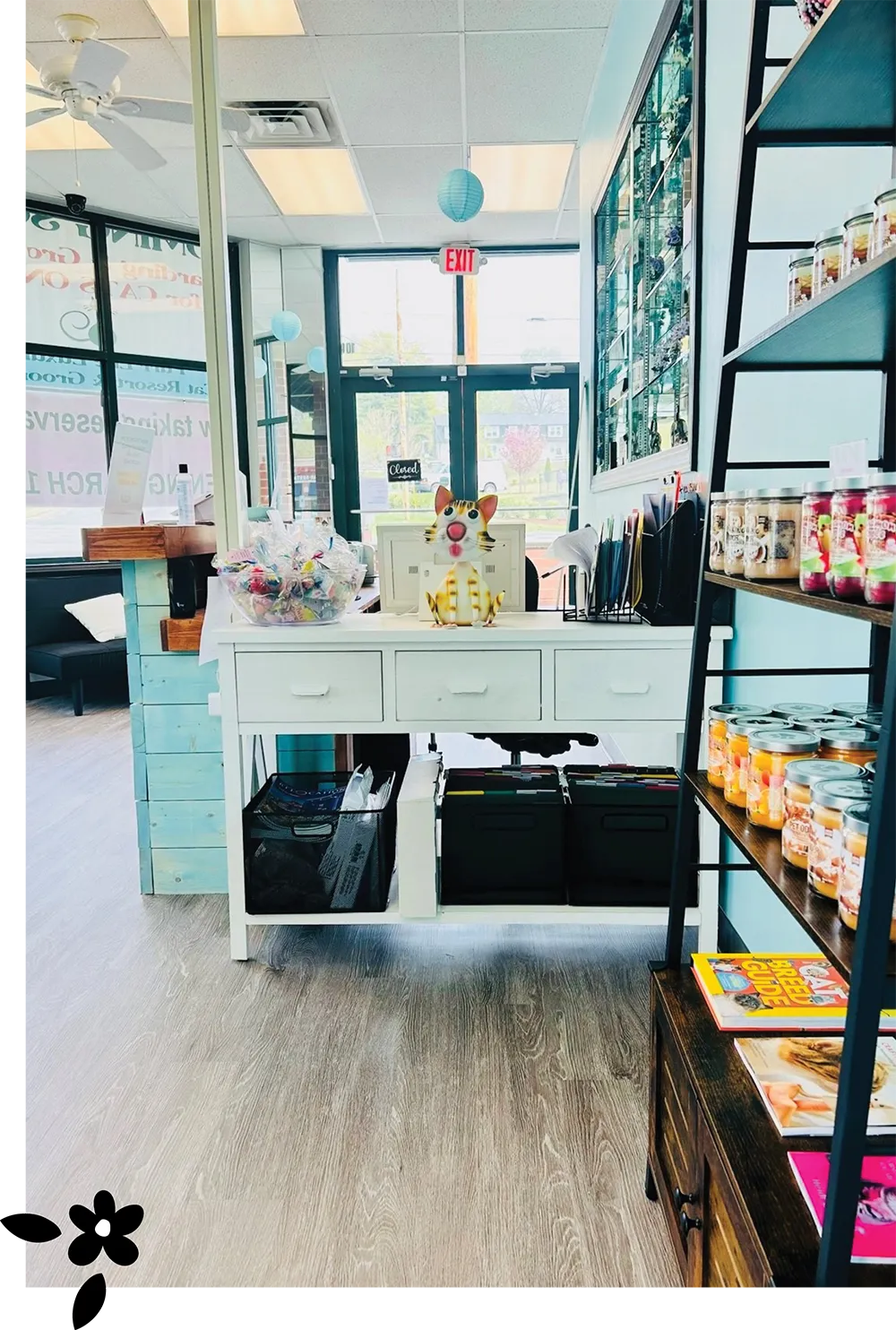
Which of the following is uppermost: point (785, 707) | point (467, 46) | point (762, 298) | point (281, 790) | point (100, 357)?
point (467, 46)

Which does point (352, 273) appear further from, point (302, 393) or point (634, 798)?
point (634, 798)

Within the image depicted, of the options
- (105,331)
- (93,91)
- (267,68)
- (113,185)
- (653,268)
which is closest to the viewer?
(653,268)

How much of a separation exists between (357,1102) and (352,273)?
6.93 meters

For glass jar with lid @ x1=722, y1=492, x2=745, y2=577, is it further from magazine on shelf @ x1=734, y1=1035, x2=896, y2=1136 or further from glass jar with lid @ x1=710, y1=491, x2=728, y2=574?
magazine on shelf @ x1=734, y1=1035, x2=896, y2=1136

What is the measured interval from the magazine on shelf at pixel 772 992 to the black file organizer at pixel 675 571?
980mm

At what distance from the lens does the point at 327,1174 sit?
1.65 meters

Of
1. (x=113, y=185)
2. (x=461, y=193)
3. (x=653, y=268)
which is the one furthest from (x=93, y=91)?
(x=653, y=268)

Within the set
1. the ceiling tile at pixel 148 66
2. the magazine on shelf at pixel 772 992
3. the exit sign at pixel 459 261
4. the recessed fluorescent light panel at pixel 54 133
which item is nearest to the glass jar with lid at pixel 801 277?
the magazine on shelf at pixel 772 992

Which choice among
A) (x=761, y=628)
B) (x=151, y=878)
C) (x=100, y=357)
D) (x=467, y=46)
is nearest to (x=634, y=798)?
(x=761, y=628)

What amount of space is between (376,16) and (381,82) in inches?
23.4

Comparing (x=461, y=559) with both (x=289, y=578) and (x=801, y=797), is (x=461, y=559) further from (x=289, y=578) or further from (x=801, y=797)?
(x=801, y=797)

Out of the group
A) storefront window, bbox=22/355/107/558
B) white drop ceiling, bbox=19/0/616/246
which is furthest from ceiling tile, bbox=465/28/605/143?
storefront window, bbox=22/355/107/558

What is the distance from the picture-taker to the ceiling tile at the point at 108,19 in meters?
3.93

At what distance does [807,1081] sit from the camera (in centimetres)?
118
